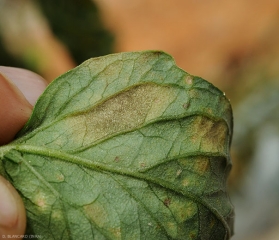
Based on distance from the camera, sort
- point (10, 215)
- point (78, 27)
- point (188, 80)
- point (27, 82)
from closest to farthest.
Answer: point (10, 215) → point (188, 80) → point (27, 82) → point (78, 27)

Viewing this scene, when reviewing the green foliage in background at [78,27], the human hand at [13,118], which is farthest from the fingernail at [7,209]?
the green foliage in background at [78,27]

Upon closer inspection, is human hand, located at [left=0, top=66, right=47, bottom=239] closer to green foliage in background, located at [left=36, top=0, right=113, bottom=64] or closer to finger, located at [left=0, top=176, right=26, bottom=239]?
finger, located at [left=0, top=176, right=26, bottom=239]

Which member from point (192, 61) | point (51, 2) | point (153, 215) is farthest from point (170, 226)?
point (192, 61)

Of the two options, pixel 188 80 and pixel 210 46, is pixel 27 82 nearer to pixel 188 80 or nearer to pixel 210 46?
pixel 188 80

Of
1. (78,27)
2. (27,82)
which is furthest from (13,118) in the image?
(78,27)

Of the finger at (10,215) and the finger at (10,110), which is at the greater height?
the finger at (10,110)

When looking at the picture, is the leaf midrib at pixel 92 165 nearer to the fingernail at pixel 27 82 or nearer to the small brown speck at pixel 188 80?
the small brown speck at pixel 188 80

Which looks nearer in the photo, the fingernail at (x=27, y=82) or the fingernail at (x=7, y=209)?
the fingernail at (x=7, y=209)
